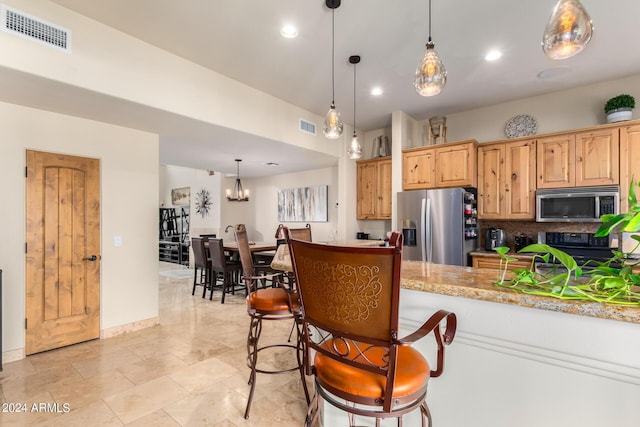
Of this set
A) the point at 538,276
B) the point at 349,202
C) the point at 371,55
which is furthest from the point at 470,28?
the point at 349,202

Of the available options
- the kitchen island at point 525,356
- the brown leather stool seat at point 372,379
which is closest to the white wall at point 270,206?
the kitchen island at point 525,356

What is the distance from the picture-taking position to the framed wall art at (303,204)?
254 inches

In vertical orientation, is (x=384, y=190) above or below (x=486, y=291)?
above

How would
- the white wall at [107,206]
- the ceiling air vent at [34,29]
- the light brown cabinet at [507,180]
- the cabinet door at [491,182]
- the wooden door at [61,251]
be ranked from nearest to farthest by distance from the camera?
1. the ceiling air vent at [34,29]
2. the white wall at [107,206]
3. the wooden door at [61,251]
4. the light brown cabinet at [507,180]
5. the cabinet door at [491,182]

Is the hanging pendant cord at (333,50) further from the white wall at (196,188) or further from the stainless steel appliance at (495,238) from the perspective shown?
the white wall at (196,188)

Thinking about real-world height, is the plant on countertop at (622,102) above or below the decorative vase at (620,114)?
above

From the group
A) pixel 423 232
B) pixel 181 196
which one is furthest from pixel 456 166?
pixel 181 196

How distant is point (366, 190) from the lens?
5426 mm

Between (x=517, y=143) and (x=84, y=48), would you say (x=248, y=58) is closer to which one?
(x=84, y=48)

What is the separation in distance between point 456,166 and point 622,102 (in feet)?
5.92

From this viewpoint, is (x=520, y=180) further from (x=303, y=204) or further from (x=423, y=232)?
(x=303, y=204)

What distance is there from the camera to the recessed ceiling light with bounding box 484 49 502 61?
3.07 meters

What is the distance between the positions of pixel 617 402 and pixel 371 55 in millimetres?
3120

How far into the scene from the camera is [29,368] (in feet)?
9.02
